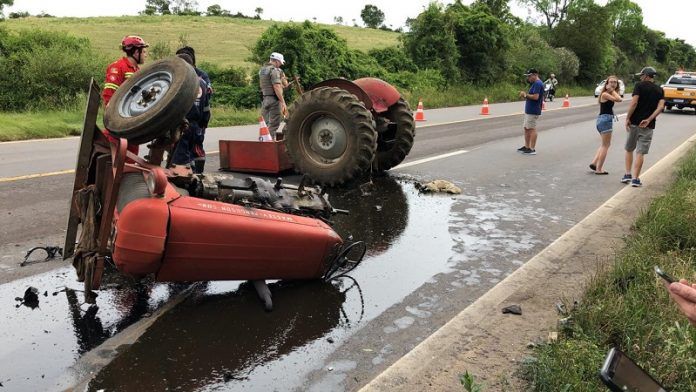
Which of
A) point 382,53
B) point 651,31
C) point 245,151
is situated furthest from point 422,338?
point 651,31

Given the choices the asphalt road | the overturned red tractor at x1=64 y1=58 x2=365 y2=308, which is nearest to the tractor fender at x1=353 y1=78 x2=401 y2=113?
the asphalt road

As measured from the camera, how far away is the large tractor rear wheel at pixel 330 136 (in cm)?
760

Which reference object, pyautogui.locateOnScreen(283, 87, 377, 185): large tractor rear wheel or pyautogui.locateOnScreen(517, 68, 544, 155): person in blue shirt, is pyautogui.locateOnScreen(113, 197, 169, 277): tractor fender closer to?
pyautogui.locateOnScreen(283, 87, 377, 185): large tractor rear wheel

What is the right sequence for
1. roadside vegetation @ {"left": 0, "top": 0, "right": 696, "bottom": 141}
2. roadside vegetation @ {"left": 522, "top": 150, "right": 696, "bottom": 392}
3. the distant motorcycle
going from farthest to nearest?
the distant motorcycle → roadside vegetation @ {"left": 0, "top": 0, "right": 696, "bottom": 141} → roadside vegetation @ {"left": 522, "top": 150, "right": 696, "bottom": 392}

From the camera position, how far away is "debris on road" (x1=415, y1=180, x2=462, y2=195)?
26.3 feet

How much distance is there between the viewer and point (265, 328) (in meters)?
3.79

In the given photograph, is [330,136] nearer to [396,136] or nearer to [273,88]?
[396,136]

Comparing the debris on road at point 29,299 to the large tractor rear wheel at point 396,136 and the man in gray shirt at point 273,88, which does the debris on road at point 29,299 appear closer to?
the large tractor rear wheel at point 396,136

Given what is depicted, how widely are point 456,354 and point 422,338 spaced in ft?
1.16

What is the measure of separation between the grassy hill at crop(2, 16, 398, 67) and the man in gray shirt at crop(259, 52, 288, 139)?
29.4 m

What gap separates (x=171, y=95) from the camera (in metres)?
3.77

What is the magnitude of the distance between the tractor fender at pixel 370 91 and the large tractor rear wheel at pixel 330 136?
0.35 meters

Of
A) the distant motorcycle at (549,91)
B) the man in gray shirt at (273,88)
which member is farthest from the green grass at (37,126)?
the distant motorcycle at (549,91)

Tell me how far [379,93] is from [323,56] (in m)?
17.7
